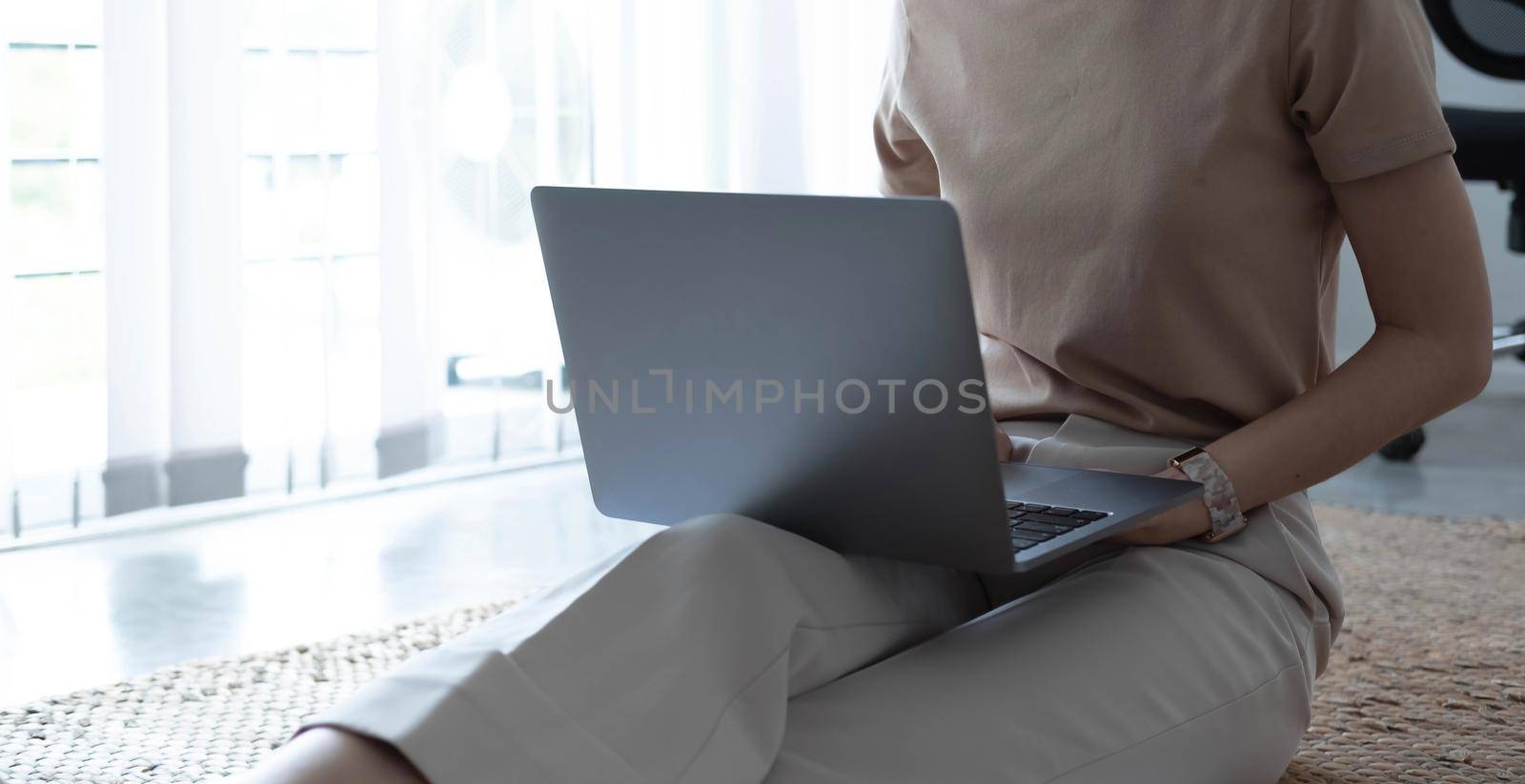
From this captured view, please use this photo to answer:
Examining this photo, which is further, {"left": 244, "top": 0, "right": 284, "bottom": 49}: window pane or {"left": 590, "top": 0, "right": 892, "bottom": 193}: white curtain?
{"left": 590, "top": 0, "right": 892, "bottom": 193}: white curtain

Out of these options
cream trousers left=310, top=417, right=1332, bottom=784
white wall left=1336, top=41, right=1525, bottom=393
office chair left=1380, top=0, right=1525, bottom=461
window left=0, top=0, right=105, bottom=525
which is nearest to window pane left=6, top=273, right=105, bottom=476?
window left=0, top=0, right=105, bottom=525

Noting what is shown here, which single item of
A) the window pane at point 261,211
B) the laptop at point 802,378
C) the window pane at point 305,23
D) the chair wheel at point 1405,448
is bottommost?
the chair wheel at point 1405,448

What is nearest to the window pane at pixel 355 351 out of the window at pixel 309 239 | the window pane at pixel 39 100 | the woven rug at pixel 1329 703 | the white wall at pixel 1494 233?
the window at pixel 309 239

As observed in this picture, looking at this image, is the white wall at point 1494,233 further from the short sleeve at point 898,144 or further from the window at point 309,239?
the short sleeve at point 898,144

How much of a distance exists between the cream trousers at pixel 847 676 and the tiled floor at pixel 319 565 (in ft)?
3.18

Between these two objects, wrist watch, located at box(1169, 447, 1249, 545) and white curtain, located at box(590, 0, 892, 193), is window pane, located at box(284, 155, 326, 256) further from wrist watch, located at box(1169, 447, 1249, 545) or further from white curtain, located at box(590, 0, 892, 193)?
wrist watch, located at box(1169, 447, 1249, 545)

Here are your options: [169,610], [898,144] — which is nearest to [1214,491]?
[898,144]

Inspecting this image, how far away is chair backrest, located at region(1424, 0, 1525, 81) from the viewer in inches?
99.5

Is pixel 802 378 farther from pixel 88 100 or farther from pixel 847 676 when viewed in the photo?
pixel 88 100

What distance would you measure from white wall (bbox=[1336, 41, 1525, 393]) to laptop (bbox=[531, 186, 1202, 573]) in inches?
118

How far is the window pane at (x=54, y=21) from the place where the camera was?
1.98m

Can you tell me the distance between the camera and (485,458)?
2.63 m

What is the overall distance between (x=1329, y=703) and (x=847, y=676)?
0.76m

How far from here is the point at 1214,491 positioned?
0.95m
